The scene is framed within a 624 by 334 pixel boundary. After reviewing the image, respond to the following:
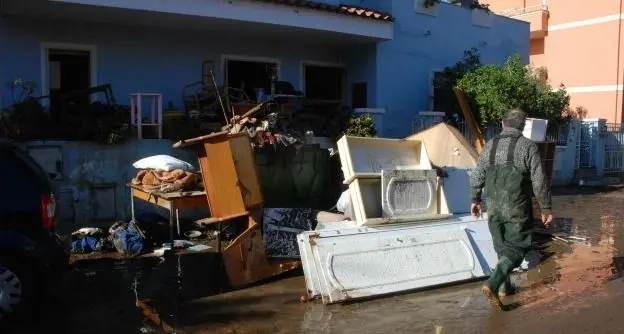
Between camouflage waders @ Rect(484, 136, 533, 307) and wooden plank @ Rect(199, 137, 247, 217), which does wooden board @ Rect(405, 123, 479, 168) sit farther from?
wooden plank @ Rect(199, 137, 247, 217)

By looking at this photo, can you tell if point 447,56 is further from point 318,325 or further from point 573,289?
point 318,325

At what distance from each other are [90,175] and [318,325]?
17.2ft

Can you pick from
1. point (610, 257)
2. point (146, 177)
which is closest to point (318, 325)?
point (146, 177)

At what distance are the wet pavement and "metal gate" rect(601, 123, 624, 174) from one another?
11.7m

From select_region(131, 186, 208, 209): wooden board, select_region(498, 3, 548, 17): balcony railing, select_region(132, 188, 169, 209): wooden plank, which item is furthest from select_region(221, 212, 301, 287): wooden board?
select_region(498, 3, 548, 17): balcony railing

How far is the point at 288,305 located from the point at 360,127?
240 inches

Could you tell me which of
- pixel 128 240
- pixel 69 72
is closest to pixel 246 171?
pixel 128 240

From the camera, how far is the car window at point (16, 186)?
17.0 ft

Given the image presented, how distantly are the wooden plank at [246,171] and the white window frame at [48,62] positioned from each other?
4750 mm

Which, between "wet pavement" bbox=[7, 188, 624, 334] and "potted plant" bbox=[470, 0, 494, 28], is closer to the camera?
"wet pavement" bbox=[7, 188, 624, 334]

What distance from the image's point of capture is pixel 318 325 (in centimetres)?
528

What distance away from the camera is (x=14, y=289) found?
521cm

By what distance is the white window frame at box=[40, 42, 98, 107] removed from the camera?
9.95 meters

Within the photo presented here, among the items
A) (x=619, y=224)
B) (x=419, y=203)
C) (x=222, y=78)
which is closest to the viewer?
(x=419, y=203)
